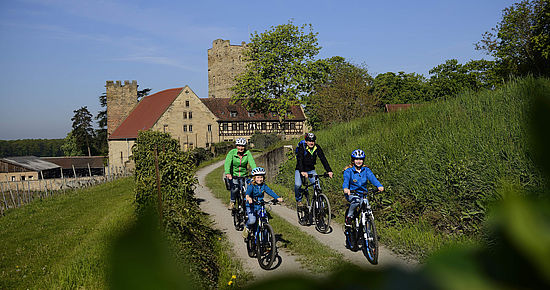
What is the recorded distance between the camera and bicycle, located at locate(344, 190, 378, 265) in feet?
25.2

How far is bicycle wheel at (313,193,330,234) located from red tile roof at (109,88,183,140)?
1924 inches

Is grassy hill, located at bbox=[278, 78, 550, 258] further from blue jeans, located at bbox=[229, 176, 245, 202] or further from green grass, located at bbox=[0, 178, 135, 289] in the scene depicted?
green grass, located at bbox=[0, 178, 135, 289]

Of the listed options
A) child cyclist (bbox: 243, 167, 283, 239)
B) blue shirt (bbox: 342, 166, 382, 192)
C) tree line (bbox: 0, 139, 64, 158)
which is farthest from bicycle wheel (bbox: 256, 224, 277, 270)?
tree line (bbox: 0, 139, 64, 158)

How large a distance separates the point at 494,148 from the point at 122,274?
879 centimetres

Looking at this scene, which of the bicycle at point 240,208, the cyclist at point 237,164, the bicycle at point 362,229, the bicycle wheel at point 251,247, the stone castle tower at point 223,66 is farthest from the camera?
the stone castle tower at point 223,66

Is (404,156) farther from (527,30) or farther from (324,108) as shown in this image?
(527,30)

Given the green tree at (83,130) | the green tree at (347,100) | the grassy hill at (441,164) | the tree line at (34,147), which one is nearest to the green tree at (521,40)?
the green tree at (347,100)

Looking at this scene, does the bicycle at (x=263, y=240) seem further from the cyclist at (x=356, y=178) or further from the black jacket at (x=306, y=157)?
the black jacket at (x=306, y=157)

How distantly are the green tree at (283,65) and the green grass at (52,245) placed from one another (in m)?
25.5

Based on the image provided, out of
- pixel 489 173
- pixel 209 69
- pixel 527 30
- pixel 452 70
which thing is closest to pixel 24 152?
pixel 209 69

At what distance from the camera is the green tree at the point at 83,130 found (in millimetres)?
91625

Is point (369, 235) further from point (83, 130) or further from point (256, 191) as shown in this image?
point (83, 130)

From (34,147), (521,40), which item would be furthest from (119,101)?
(34,147)

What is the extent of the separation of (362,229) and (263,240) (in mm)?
1969
